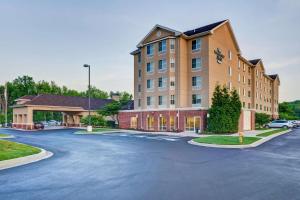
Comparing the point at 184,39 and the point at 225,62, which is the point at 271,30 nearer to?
the point at 225,62

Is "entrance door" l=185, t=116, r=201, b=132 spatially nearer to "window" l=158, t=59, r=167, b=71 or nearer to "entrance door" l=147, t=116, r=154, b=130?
"entrance door" l=147, t=116, r=154, b=130

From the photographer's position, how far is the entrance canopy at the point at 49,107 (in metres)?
48.3

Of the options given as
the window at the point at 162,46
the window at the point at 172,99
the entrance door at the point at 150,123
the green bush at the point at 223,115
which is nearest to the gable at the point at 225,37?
the window at the point at 162,46

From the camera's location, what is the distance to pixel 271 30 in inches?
1364

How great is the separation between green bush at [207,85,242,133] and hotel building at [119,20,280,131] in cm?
227

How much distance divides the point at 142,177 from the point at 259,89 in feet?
187

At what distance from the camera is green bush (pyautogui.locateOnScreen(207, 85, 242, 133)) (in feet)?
105

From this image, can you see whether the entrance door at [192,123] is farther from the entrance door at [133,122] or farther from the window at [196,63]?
the entrance door at [133,122]

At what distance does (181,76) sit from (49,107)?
29498 millimetres

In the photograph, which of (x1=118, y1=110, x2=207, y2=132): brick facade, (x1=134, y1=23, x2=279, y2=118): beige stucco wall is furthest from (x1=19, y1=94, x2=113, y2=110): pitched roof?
(x1=134, y1=23, x2=279, y2=118): beige stucco wall

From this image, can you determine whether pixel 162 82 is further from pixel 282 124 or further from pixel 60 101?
pixel 60 101

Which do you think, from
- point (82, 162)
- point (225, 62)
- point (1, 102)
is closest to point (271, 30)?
point (225, 62)

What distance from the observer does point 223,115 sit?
32.1m

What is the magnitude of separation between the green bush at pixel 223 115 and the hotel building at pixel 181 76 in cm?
227
